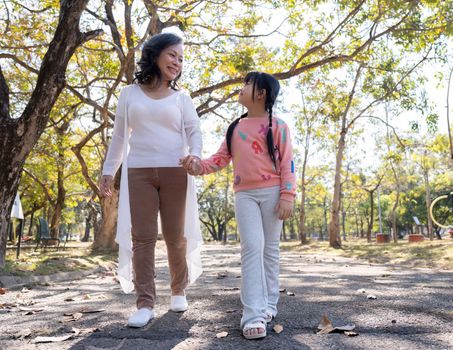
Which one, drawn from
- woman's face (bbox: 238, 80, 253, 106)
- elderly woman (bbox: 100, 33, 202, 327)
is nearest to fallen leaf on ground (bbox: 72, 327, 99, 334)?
Result: elderly woman (bbox: 100, 33, 202, 327)

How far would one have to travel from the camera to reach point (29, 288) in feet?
20.2

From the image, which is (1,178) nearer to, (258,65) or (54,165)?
(258,65)

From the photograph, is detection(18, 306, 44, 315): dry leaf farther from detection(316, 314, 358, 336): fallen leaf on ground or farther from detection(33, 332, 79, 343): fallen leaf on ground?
detection(316, 314, 358, 336): fallen leaf on ground

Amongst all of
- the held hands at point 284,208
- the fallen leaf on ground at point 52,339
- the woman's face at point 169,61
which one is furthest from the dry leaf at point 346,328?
the woman's face at point 169,61

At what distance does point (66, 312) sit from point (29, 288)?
2.72 m

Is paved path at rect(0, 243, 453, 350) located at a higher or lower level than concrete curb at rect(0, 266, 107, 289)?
higher

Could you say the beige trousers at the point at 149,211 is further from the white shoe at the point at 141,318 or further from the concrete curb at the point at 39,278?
the concrete curb at the point at 39,278

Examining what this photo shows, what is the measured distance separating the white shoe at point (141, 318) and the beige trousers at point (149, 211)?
0.07 m

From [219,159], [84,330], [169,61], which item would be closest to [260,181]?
[219,159]

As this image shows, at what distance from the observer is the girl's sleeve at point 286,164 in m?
3.06

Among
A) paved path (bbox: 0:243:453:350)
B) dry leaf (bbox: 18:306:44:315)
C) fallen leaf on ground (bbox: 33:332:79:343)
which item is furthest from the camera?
dry leaf (bbox: 18:306:44:315)

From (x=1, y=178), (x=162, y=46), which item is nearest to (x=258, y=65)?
(x=1, y=178)

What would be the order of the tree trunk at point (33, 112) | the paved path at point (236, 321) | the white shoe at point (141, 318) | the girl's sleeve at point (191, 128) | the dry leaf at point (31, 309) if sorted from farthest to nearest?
the tree trunk at point (33, 112) < the dry leaf at point (31, 309) < the girl's sleeve at point (191, 128) < the white shoe at point (141, 318) < the paved path at point (236, 321)

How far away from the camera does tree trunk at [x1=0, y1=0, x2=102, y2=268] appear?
673 centimetres
